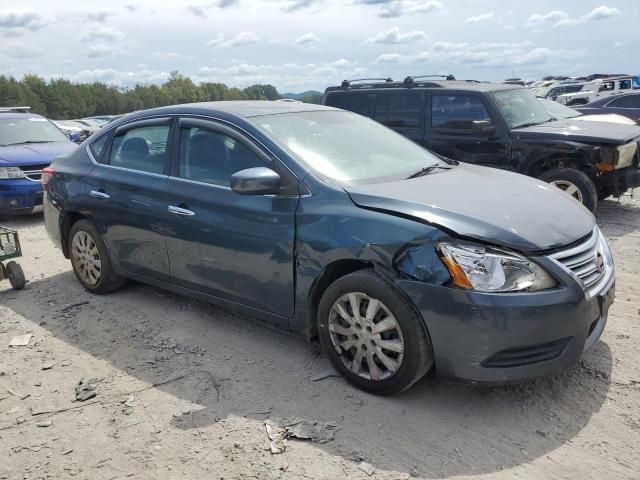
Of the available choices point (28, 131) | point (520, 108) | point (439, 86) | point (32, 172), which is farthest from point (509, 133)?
point (28, 131)

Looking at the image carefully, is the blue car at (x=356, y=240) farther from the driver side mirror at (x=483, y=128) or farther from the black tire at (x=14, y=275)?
the driver side mirror at (x=483, y=128)

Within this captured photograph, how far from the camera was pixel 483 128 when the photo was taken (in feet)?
25.8

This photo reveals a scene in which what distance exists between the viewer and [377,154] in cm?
428

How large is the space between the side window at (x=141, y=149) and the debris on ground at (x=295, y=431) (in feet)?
7.35

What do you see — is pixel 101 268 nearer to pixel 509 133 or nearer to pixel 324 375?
pixel 324 375

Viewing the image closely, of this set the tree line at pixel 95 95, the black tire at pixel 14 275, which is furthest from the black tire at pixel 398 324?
the tree line at pixel 95 95

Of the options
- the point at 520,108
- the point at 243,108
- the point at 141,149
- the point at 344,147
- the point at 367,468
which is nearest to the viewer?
the point at 367,468

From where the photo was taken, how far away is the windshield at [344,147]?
12.8ft

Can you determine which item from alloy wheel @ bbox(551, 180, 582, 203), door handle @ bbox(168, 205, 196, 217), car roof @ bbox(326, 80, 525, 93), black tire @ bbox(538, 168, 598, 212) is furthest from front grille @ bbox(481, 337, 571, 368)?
car roof @ bbox(326, 80, 525, 93)

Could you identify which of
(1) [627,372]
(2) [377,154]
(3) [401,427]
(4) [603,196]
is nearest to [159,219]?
(2) [377,154]

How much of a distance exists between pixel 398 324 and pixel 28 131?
8.83 meters

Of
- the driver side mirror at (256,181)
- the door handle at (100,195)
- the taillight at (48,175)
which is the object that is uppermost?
the driver side mirror at (256,181)

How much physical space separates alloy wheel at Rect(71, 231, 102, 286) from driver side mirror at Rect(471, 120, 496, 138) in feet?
16.6

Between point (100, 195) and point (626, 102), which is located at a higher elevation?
point (626, 102)
